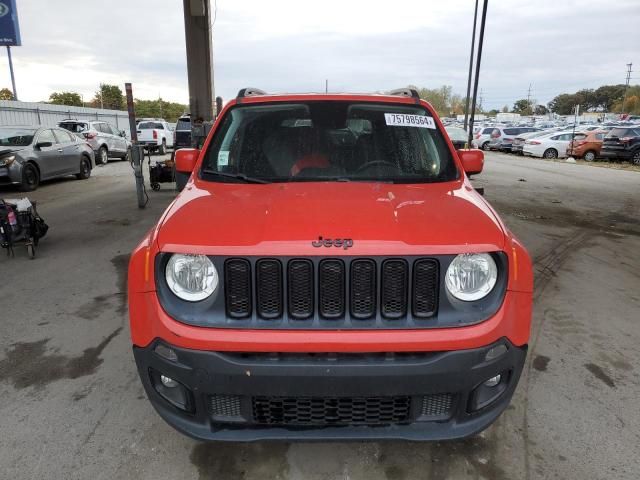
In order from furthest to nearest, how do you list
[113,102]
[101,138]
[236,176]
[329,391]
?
[113,102], [101,138], [236,176], [329,391]

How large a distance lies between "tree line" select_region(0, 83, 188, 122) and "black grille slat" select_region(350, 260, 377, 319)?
67759 millimetres

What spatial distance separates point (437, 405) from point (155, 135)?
23.6 metres

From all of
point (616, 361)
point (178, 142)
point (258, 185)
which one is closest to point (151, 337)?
point (258, 185)

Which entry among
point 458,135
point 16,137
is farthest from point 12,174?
point 458,135

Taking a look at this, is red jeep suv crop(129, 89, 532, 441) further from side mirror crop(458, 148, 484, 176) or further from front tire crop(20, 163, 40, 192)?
front tire crop(20, 163, 40, 192)

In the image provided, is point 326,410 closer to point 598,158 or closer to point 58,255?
point 58,255

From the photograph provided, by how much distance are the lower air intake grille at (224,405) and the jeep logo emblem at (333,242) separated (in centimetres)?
75

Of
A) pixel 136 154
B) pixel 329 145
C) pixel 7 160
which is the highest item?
pixel 329 145

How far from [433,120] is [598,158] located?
76.4ft

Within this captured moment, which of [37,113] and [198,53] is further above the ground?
[198,53]

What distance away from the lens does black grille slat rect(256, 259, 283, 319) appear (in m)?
2.11

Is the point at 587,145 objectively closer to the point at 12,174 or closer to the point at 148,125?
the point at 148,125

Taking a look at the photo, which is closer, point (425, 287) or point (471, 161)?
point (425, 287)

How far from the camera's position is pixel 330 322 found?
6.97ft
